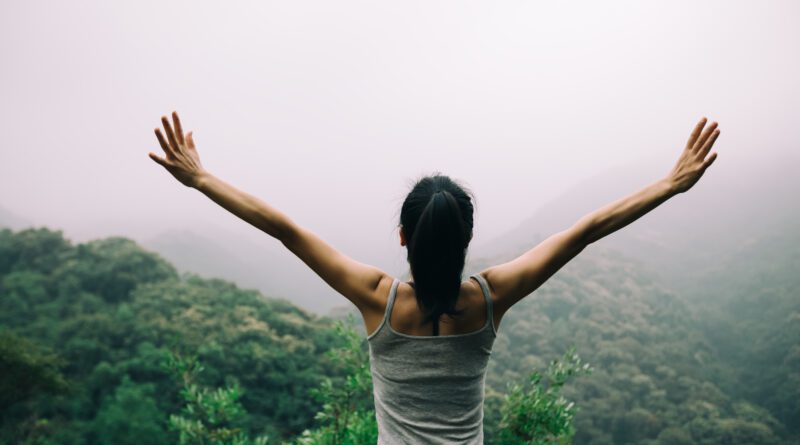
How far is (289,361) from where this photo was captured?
88.4 feet

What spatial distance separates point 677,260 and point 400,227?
89.9 metres

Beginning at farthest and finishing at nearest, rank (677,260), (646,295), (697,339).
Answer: (677,260) < (646,295) < (697,339)

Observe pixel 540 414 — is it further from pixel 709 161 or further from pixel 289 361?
pixel 289 361

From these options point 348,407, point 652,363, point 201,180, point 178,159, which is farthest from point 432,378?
point 652,363

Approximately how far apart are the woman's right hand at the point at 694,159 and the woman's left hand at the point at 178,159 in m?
1.52

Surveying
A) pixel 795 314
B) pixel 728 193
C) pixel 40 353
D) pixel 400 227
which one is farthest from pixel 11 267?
pixel 728 193

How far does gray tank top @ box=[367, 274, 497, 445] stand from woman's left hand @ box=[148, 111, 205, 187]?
0.71 m

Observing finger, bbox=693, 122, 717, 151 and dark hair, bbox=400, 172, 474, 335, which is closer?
dark hair, bbox=400, 172, 474, 335

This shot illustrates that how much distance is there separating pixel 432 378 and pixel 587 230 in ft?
2.11

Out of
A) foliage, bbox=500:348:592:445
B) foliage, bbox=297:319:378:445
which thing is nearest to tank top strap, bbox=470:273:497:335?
foliage, bbox=297:319:378:445

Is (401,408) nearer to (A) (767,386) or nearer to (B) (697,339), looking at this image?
(A) (767,386)

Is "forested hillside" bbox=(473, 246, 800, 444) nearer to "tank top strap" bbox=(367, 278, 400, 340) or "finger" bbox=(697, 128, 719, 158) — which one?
"finger" bbox=(697, 128, 719, 158)

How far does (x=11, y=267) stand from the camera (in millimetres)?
32688

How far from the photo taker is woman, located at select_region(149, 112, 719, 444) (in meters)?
1.37
